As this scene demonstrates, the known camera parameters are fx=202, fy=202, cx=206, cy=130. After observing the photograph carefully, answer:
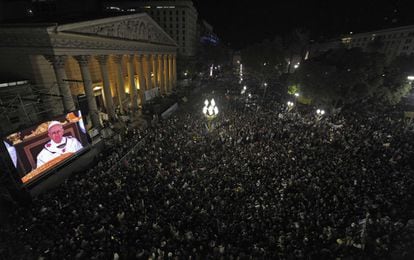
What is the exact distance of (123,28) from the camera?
1827 cm

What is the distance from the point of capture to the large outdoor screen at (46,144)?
9461 millimetres

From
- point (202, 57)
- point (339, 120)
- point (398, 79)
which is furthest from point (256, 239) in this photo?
point (202, 57)

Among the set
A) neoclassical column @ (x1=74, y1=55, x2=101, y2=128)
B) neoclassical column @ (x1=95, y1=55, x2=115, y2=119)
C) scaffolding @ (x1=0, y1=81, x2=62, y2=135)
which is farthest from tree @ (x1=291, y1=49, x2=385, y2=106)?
scaffolding @ (x1=0, y1=81, x2=62, y2=135)

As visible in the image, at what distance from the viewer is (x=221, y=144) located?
14633mm

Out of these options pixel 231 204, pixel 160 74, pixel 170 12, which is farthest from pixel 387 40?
pixel 231 204

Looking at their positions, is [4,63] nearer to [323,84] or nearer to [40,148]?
[40,148]

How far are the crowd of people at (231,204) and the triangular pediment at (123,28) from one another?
8199 mm

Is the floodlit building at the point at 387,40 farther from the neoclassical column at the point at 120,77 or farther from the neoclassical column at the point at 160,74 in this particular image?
the neoclassical column at the point at 120,77

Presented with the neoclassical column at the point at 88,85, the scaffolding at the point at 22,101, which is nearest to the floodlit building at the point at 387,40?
the neoclassical column at the point at 88,85

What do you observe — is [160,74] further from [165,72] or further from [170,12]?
[170,12]

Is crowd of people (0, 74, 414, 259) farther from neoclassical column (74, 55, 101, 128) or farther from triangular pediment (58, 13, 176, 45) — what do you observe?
triangular pediment (58, 13, 176, 45)

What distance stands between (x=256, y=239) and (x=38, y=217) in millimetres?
8750

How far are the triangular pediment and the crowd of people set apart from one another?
8.20 m

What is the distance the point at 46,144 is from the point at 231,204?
10201 millimetres
